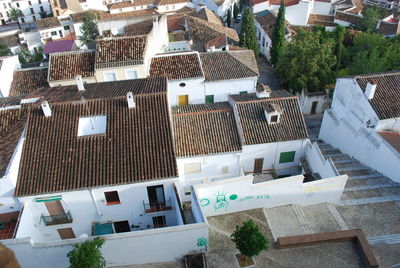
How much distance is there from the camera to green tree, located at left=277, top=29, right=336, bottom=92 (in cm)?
3847

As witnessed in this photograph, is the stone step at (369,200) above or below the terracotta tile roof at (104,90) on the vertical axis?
below

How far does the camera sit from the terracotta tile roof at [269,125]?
2697 centimetres

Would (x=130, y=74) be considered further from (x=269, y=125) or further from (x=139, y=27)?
(x=269, y=125)

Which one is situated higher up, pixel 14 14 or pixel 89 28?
pixel 89 28

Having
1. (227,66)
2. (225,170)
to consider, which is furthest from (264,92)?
(227,66)

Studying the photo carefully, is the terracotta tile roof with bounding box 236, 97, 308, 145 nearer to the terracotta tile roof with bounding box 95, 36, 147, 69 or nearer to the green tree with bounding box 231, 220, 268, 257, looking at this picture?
the green tree with bounding box 231, 220, 268, 257

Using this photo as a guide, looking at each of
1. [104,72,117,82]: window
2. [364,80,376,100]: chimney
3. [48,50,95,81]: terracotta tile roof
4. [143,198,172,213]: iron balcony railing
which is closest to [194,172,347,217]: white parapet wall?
[143,198,172,213]: iron balcony railing

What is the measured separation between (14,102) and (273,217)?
22.0 m

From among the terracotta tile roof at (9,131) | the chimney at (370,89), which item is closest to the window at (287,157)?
the chimney at (370,89)

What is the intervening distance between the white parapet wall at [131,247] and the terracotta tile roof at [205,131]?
820 cm

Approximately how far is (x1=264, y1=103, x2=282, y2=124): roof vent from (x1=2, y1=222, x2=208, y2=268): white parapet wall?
1228 cm

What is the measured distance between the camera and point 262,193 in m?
22.6

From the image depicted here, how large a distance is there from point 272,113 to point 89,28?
6055 centimetres

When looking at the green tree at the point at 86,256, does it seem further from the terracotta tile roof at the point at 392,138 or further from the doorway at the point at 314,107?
the doorway at the point at 314,107
